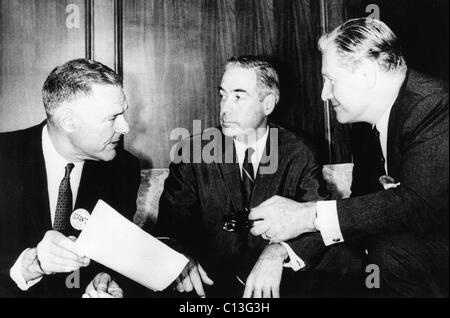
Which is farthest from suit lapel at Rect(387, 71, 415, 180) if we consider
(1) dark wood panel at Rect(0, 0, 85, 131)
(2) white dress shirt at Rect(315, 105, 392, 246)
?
(1) dark wood panel at Rect(0, 0, 85, 131)

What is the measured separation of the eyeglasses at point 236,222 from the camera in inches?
49.0

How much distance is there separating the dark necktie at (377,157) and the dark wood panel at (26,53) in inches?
45.5

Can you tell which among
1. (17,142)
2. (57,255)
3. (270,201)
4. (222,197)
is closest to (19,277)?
(57,255)

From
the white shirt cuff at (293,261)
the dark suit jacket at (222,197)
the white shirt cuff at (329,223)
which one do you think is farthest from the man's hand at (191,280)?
the white shirt cuff at (329,223)

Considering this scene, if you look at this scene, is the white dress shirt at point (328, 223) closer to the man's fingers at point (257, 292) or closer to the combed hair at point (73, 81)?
the man's fingers at point (257, 292)

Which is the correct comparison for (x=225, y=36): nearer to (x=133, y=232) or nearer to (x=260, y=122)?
(x=260, y=122)

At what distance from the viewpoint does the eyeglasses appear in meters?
1.25

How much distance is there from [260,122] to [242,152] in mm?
140

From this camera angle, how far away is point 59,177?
3.90 ft

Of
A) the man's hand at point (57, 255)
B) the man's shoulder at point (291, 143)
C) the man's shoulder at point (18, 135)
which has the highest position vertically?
the man's shoulder at point (18, 135)

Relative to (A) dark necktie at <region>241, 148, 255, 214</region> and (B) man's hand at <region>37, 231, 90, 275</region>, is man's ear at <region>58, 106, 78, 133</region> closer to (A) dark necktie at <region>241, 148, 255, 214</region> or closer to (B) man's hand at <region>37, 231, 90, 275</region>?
(B) man's hand at <region>37, 231, 90, 275</region>

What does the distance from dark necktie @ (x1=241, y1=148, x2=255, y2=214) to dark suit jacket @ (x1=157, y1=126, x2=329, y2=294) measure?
0.02m

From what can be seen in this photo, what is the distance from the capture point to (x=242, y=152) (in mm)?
1306

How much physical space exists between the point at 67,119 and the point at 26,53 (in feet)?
1.49
